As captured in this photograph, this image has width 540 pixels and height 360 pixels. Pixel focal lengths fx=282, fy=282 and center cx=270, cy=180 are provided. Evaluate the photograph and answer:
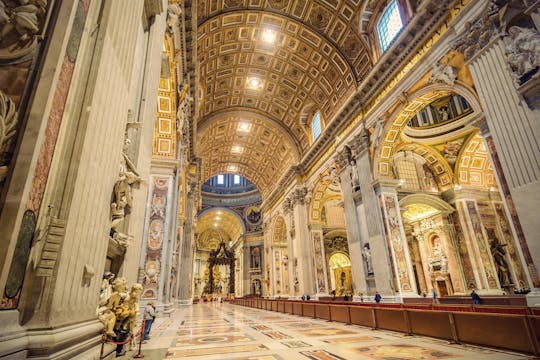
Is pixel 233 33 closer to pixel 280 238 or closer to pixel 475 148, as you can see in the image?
pixel 475 148

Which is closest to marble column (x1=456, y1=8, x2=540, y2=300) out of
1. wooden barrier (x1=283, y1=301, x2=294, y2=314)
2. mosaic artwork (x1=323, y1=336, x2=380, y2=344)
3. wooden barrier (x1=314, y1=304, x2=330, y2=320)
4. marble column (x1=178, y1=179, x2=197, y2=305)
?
mosaic artwork (x1=323, y1=336, x2=380, y2=344)

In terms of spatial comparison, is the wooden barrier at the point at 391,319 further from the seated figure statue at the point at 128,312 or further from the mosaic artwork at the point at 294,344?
the seated figure statue at the point at 128,312

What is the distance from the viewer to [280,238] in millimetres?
24469

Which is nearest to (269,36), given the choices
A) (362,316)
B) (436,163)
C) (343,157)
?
(343,157)

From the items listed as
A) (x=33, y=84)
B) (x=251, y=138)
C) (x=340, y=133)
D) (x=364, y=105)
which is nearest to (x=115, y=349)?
(x=33, y=84)

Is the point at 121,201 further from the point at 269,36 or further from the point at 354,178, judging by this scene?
the point at 269,36

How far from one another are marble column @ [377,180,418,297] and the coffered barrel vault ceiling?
542cm

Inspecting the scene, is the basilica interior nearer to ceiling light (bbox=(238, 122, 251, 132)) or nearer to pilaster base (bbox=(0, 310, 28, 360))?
pilaster base (bbox=(0, 310, 28, 360))

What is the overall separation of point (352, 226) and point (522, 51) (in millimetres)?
8507

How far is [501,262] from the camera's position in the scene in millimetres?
12797

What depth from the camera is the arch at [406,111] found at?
298 inches

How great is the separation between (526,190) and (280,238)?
2016 cm

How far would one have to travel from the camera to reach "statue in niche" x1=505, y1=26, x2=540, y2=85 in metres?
5.30

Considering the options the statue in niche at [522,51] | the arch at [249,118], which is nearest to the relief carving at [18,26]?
the statue in niche at [522,51]
